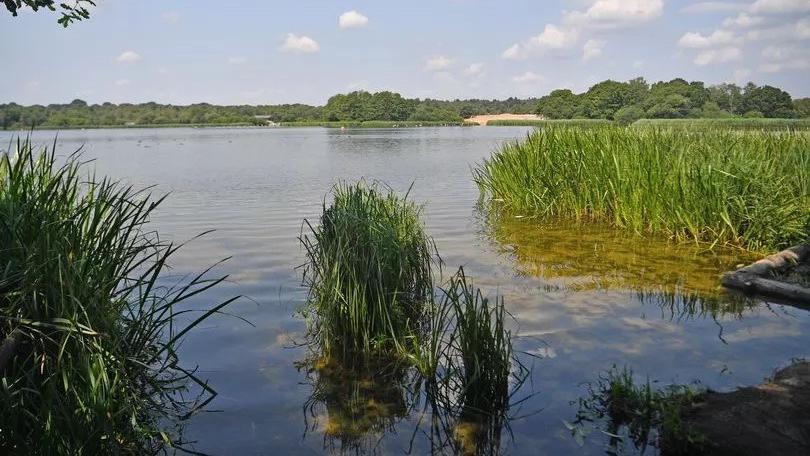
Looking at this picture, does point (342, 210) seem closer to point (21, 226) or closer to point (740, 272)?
point (21, 226)

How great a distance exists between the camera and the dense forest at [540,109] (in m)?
109

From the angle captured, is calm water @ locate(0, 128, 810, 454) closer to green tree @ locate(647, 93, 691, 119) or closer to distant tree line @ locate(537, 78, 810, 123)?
distant tree line @ locate(537, 78, 810, 123)

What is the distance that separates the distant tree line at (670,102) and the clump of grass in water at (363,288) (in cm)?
6584

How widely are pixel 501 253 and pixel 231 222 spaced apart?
745 cm

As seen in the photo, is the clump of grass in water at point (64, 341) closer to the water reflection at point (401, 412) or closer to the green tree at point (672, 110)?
the water reflection at point (401, 412)

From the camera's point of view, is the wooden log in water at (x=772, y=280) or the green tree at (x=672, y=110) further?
the green tree at (x=672, y=110)

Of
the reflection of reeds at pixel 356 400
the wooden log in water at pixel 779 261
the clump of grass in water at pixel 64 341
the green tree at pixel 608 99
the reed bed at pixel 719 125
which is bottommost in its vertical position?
the reflection of reeds at pixel 356 400

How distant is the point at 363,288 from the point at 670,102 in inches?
4529

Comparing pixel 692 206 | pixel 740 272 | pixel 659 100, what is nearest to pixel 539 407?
pixel 740 272

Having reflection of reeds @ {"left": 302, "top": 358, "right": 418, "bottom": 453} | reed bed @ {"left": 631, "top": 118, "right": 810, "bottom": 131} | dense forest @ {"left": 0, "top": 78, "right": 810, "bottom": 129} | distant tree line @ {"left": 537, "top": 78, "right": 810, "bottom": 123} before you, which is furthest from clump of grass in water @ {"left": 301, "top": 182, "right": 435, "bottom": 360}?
dense forest @ {"left": 0, "top": 78, "right": 810, "bottom": 129}

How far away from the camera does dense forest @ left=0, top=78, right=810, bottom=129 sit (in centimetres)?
10925

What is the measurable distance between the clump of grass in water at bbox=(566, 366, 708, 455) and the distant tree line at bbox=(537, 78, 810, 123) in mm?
67542

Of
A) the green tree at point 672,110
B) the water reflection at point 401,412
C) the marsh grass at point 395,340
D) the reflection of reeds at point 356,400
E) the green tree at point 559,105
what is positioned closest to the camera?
the water reflection at point 401,412

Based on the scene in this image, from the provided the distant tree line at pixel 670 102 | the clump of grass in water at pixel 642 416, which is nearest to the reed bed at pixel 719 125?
the clump of grass in water at pixel 642 416
